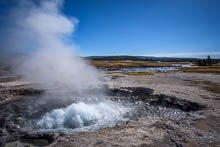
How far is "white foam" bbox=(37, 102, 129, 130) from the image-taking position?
1005 centimetres

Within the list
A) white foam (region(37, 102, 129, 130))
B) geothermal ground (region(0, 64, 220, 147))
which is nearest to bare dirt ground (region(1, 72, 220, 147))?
geothermal ground (region(0, 64, 220, 147))

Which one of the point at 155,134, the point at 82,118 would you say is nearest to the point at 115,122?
the point at 82,118

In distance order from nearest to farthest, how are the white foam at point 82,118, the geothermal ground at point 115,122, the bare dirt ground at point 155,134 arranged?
the bare dirt ground at point 155,134
the geothermal ground at point 115,122
the white foam at point 82,118

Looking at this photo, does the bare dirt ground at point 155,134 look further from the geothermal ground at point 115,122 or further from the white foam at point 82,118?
the white foam at point 82,118

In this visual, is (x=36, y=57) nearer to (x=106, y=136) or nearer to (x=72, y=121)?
(x=72, y=121)

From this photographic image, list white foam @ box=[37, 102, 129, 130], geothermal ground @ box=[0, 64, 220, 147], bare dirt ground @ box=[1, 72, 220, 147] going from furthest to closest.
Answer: white foam @ box=[37, 102, 129, 130] → geothermal ground @ box=[0, 64, 220, 147] → bare dirt ground @ box=[1, 72, 220, 147]

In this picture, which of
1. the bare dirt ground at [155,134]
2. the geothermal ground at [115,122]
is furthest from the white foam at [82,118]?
the bare dirt ground at [155,134]

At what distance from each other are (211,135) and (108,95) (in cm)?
→ 1006

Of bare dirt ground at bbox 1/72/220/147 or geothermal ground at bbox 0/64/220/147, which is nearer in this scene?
bare dirt ground at bbox 1/72/220/147

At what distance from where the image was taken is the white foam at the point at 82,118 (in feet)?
33.0

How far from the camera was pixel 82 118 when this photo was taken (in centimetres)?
1081

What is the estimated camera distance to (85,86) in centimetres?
1944

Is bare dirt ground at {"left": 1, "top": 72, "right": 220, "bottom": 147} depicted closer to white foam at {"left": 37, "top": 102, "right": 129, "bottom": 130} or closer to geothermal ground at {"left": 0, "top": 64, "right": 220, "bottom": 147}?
geothermal ground at {"left": 0, "top": 64, "right": 220, "bottom": 147}

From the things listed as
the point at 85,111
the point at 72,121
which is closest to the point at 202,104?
the point at 85,111
